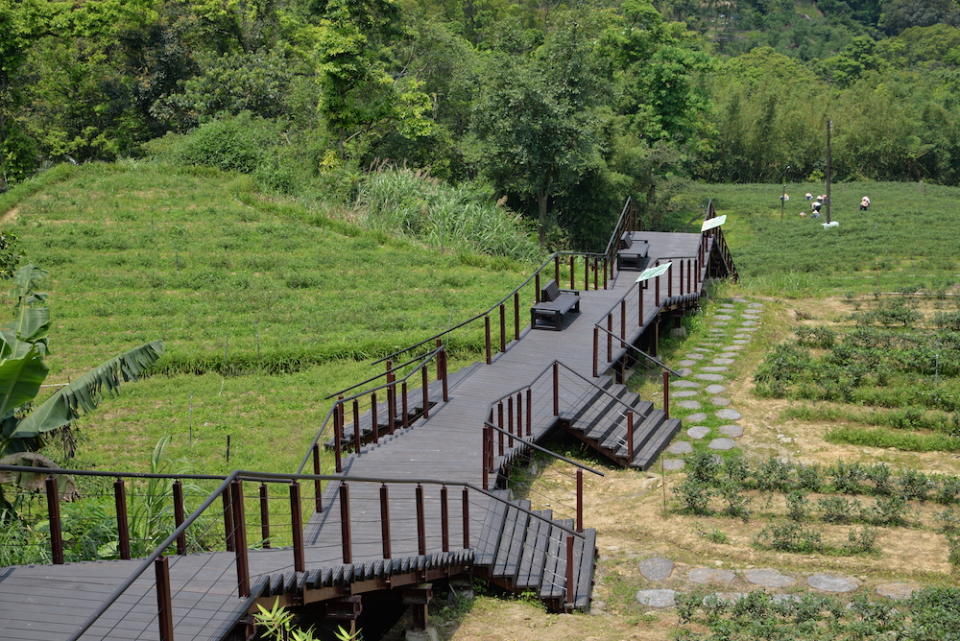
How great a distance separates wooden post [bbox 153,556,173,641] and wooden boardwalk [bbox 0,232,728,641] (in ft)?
1.16

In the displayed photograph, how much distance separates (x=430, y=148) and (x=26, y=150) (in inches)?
589

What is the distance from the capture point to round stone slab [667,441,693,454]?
1502 centimetres

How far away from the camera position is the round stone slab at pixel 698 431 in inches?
612

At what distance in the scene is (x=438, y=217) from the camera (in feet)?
87.7

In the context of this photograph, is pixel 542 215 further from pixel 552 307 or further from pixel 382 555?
pixel 382 555

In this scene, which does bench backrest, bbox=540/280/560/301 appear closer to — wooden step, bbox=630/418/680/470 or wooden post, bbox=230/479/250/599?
wooden step, bbox=630/418/680/470

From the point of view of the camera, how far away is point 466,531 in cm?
1065

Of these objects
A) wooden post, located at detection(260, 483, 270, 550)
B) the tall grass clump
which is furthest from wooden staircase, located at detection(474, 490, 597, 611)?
the tall grass clump

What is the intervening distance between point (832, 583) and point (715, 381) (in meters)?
7.13

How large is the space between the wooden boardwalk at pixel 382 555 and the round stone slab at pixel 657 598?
0.55 m

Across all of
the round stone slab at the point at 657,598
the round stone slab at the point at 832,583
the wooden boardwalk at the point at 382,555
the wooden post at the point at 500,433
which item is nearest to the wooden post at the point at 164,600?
the wooden boardwalk at the point at 382,555

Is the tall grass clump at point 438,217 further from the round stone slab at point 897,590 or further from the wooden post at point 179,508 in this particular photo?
the wooden post at point 179,508

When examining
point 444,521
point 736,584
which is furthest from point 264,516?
point 736,584

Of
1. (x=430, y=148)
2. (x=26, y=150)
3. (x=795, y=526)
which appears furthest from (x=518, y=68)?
(x=795, y=526)
